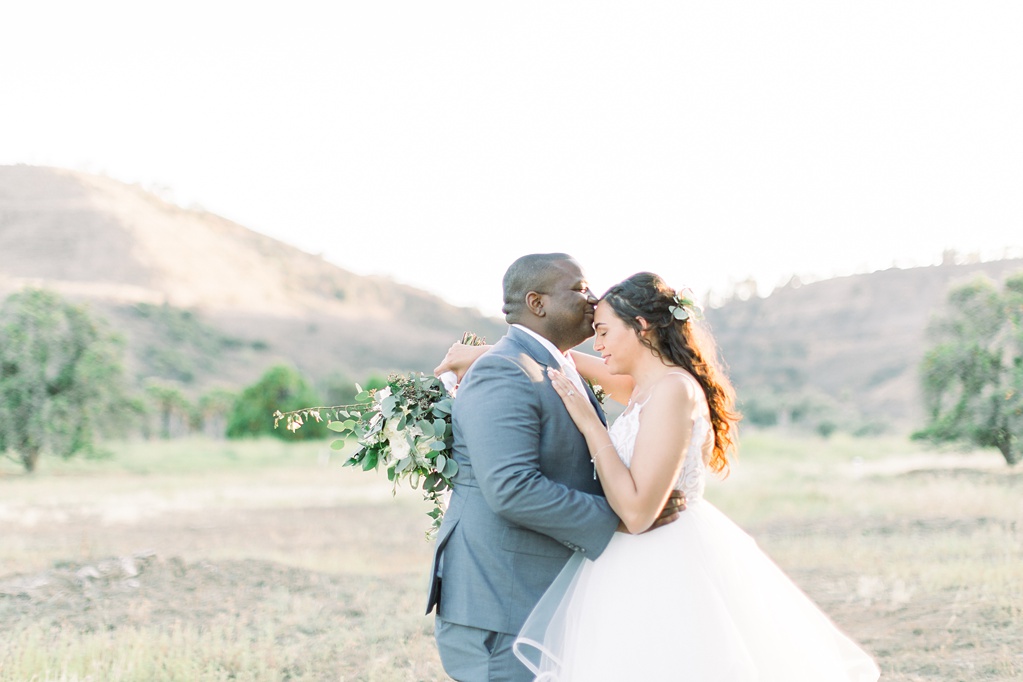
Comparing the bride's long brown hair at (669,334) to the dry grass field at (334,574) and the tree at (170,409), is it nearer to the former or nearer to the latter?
the dry grass field at (334,574)

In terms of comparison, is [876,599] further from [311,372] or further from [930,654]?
[311,372]

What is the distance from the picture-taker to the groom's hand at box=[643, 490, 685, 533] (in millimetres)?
3658

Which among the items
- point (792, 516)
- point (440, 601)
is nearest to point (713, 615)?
point (440, 601)

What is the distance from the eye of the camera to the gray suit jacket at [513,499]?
3.34 m

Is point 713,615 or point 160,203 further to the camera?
point 160,203

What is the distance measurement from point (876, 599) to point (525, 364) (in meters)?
7.40

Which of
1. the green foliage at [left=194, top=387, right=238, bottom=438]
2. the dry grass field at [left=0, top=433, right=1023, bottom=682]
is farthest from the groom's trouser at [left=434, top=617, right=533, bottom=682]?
the green foliage at [left=194, top=387, right=238, bottom=438]

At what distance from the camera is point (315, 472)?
99.5 feet

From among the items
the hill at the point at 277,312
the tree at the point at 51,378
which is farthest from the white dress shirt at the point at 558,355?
the hill at the point at 277,312

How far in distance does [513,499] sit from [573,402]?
0.45 m

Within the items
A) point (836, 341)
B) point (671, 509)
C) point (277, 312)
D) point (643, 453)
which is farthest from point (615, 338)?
point (277, 312)

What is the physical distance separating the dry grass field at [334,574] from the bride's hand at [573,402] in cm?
398

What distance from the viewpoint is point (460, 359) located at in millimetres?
4293

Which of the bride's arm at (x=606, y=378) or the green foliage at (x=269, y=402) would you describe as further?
the green foliage at (x=269, y=402)
